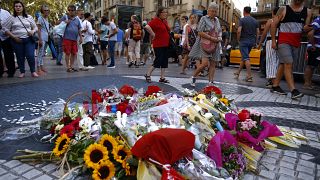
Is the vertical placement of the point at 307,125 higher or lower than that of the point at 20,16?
lower

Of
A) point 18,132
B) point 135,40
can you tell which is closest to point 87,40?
point 135,40

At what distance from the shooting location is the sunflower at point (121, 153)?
2.45 meters

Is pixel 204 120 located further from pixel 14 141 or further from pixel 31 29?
pixel 31 29

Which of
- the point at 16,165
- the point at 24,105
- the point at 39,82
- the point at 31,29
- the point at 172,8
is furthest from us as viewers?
the point at 172,8

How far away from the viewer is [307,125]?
4.34 metres

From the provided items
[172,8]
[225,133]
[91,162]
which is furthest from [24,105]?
[172,8]

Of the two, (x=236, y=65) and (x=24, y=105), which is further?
(x=236, y=65)

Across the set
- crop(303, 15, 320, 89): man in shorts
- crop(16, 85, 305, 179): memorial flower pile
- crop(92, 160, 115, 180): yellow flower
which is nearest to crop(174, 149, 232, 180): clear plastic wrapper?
crop(16, 85, 305, 179): memorial flower pile

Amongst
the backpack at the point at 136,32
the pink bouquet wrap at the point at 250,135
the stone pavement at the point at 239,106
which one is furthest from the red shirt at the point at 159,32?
the backpack at the point at 136,32

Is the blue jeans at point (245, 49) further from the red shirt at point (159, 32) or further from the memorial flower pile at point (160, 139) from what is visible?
the memorial flower pile at point (160, 139)

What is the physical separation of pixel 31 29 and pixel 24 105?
3.56m

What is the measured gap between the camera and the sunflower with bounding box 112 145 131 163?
245 cm

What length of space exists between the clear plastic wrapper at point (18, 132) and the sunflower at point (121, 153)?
57.8 inches

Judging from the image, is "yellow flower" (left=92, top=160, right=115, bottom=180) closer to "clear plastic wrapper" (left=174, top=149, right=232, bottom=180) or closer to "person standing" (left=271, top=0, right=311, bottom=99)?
"clear plastic wrapper" (left=174, top=149, right=232, bottom=180)
